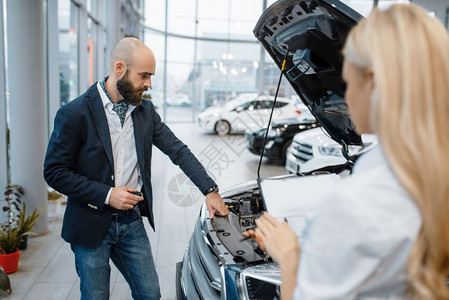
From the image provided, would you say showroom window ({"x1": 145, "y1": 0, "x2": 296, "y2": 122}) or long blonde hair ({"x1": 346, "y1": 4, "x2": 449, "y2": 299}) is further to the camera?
showroom window ({"x1": 145, "y1": 0, "x2": 296, "y2": 122})

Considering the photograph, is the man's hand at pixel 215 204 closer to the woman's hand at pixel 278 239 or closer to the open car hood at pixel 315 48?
the open car hood at pixel 315 48

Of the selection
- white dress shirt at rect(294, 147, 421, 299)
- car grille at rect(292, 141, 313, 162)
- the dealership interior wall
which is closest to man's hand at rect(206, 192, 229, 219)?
the dealership interior wall

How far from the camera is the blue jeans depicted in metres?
1.94

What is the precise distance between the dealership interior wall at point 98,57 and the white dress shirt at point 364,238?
2.44ft

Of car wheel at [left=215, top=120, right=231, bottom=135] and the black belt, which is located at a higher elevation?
the black belt

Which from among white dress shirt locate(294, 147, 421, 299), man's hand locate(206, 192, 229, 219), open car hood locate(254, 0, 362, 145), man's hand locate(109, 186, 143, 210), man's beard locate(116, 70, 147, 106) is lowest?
man's hand locate(206, 192, 229, 219)

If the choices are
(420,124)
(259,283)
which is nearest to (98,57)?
(259,283)

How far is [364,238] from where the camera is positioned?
751 millimetres

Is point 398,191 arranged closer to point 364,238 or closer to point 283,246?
point 364,238

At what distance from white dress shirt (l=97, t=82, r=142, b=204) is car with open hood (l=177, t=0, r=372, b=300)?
481mm

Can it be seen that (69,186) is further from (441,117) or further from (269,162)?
(269,162)

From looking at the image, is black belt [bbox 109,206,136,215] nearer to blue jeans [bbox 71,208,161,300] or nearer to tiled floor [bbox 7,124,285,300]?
blue jeans [bbox 71,208,161,300]

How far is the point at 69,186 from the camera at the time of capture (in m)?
1.83

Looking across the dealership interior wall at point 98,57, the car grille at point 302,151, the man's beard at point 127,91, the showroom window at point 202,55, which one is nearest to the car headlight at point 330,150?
the car grille at point 302,151
